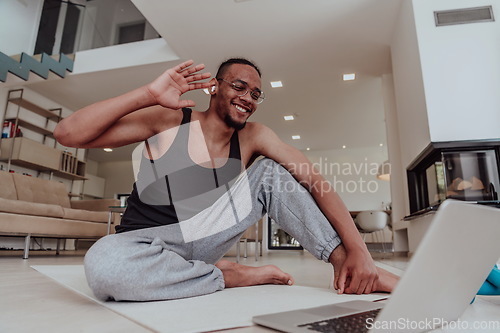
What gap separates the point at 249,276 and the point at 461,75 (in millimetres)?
2876

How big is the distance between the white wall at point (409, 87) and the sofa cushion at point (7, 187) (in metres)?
4.61

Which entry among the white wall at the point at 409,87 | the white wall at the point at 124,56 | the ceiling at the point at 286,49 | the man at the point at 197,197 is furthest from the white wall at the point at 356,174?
the man at the point at 197,197

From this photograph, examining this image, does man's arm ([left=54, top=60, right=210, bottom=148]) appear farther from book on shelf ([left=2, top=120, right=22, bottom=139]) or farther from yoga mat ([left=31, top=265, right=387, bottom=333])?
book on shelf ([left=2, top=120, right=22, bottom=139])

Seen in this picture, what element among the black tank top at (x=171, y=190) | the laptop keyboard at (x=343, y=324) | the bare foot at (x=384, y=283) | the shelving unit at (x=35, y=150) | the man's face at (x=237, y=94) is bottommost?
the laptop keyboard at (x=343, y=324)

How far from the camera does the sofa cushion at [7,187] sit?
3.96 m

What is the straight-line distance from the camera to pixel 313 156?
9219mm

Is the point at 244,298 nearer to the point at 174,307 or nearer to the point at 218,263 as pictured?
the point at 174,307

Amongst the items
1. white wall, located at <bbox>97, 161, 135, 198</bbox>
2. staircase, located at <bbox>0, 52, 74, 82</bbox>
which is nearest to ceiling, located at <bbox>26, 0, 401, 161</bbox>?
staircase, located at <bbox>0, 52, 74, 82</bbox>

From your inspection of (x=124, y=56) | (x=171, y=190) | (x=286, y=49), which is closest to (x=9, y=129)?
(x=124, y=56)

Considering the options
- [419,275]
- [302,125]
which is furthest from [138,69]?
[419,275]

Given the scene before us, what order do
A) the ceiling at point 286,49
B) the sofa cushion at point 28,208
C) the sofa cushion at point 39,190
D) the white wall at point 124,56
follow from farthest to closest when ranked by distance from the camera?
the white wall at point 124,56
the sofa cushion at point 39,190
the ceiling at point 286,49
the sofa cushion at point 28,208

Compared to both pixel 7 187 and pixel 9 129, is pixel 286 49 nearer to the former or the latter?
pixel 7 187

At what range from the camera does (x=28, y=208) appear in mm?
3229

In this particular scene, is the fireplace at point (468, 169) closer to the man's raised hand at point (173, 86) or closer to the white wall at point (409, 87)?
the white wall at point (409, 87)
